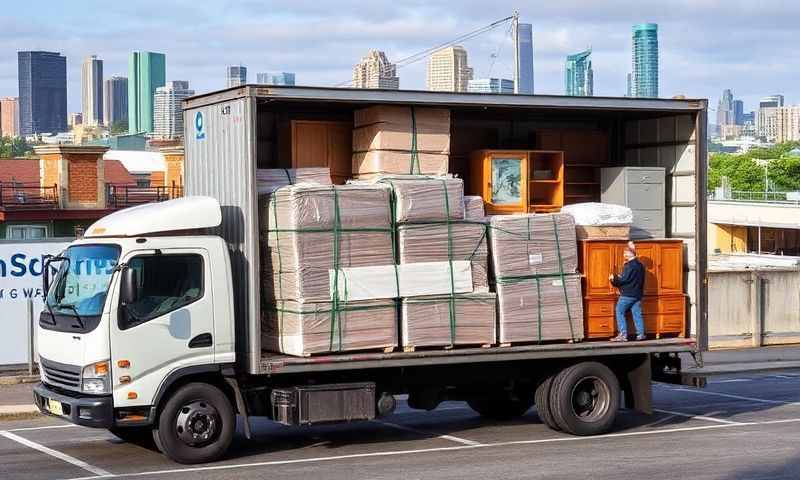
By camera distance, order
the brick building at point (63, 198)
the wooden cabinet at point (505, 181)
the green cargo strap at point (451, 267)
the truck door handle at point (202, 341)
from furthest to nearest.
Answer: the brick building at point (63, 198) → the wooden cabinet at point (505, 181) → the green cargo strap at point (451, 267) → the truck door handle at point (202, 341)

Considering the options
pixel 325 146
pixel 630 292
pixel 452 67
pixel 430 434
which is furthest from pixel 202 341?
pixel 452 67

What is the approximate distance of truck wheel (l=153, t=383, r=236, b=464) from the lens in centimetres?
1298

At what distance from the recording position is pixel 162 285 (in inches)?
519

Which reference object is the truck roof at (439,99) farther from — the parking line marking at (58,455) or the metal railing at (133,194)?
the metal railing at (133,194)

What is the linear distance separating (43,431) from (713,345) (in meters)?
15.9

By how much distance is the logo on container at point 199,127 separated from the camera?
14.6 meters

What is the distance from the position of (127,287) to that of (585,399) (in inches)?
236

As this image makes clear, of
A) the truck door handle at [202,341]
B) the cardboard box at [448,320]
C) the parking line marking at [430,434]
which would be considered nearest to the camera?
the truck door handle at [202,341]

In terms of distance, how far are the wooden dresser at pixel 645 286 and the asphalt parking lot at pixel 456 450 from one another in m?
1.37

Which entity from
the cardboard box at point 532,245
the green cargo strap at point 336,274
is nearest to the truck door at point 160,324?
the green cargo strap at point 336,274

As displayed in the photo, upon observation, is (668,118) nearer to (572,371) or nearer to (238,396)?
(572,371)

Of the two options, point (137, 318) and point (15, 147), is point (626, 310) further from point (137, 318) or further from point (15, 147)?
point (15, 147)

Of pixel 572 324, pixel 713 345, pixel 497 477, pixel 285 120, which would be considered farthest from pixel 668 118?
pixel 713 345

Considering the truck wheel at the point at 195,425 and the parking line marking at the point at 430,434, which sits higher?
the truck wheel at the point at 195,425
